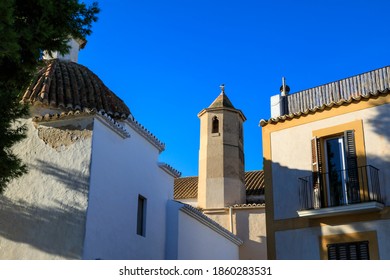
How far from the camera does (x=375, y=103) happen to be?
11.0 meters

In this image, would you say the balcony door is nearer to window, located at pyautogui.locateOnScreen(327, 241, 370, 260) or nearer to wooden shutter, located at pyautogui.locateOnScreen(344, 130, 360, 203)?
wooden shutter, located at pyautogui.locateOnScreen(344, 130, 360, 203)

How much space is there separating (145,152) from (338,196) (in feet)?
20.5

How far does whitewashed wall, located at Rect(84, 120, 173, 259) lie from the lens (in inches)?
477

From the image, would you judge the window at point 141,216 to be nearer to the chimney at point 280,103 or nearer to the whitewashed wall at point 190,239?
the whitewashed wall at point 190,239

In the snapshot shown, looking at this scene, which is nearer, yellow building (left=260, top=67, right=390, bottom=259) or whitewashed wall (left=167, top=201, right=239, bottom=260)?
yellow building (left=260, top=67, right=390, bottom=259)

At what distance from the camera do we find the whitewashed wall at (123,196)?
12.1m

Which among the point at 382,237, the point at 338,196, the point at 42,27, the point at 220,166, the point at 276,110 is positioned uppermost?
the point at 220,166

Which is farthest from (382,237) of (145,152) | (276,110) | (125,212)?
(145,152)

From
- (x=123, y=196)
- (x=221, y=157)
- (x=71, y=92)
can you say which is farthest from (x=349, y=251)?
(x=221, y=157)

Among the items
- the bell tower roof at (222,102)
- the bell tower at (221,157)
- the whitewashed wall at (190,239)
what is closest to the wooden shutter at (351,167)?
the whitewashed wall at (190,239)

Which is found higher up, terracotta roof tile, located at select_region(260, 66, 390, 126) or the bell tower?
the bell tower

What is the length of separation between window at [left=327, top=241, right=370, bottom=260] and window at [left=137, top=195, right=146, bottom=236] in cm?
567

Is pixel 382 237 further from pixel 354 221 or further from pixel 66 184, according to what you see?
pixel 66 184

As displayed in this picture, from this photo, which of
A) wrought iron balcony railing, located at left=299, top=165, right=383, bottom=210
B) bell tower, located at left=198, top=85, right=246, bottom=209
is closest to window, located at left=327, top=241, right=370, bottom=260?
wrought iron balcony railing, located at left=299, top=165, right=383, bottom=210
